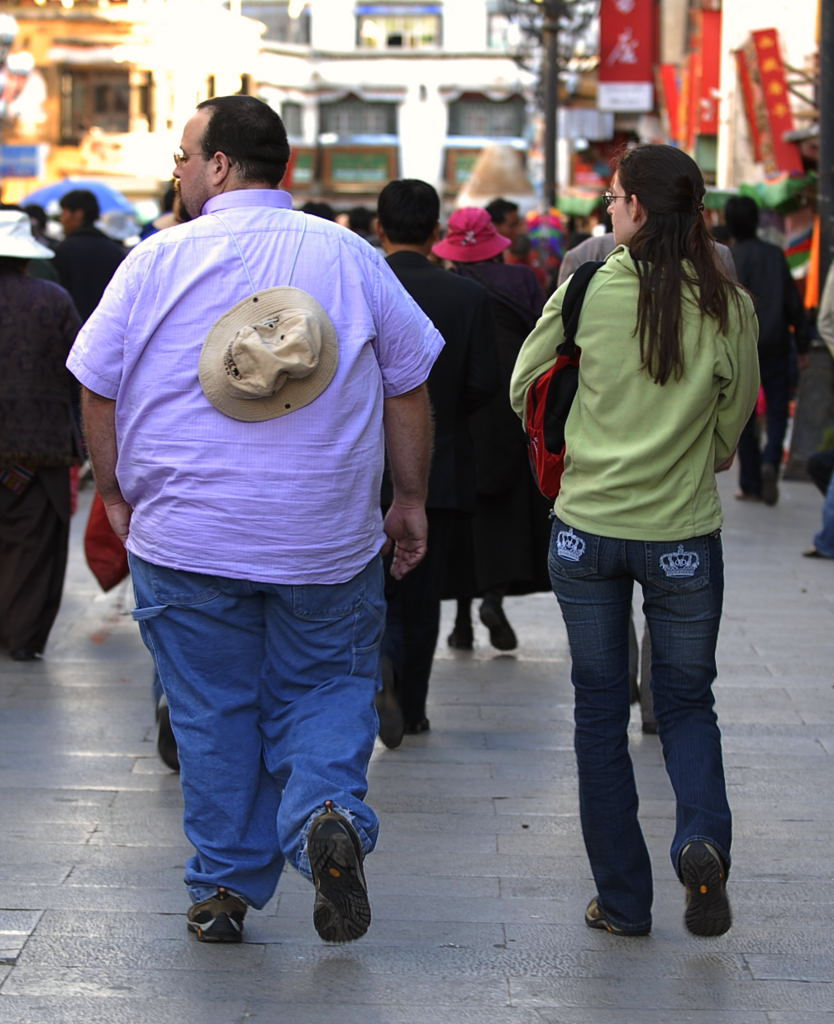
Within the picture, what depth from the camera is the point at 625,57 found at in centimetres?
2580

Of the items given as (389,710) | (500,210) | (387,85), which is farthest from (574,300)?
(387,85)

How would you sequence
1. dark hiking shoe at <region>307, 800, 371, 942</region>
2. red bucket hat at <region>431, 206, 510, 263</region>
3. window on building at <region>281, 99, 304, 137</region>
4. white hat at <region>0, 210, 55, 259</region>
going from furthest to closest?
1. window on building at <region>281, 99, 304, 137</region>
2. red bucket hat at <region>431, 206, 510, 263</region>
3. white hat at <region>0, 210, 55, 259</region>
4. dark hiking shoe at <region>307, 800, 371, 942</region>

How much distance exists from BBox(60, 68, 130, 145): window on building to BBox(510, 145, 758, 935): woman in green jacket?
52107mm

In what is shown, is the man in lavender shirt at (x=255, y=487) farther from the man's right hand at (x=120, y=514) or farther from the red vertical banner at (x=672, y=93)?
the red vertical banner at (x=672, y=93)

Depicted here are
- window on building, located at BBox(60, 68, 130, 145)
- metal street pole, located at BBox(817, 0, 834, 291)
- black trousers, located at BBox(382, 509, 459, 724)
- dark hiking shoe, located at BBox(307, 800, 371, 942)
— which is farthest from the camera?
window on building, located at BBox(60, 68, 130, 145)

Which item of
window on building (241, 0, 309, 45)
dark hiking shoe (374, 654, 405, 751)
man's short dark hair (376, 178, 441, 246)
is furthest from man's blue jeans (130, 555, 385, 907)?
window on building (241, 0, 309, 45)

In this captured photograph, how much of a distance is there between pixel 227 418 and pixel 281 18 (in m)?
66.1

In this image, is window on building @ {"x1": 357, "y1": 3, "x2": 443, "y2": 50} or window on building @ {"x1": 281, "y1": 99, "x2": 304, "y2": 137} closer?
window on building @ {"x1": 281, "y1": 99, "x2": 304, "y2": 137}

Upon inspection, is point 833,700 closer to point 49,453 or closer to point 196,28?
point 49,453

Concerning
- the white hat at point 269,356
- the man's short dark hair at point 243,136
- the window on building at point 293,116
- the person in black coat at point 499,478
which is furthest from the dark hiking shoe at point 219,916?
the window on building at point 293,116

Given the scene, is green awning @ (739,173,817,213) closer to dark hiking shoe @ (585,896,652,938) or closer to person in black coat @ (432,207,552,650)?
person in black coat @ (432,207,552,650)

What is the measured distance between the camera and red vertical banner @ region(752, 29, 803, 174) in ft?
61.3

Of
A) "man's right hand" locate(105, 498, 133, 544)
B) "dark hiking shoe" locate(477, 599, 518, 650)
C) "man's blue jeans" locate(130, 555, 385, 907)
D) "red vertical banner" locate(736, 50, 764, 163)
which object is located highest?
"red vertical banner" locate(736, 50, 764, 163)

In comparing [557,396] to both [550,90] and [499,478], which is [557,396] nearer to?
[499,478]
